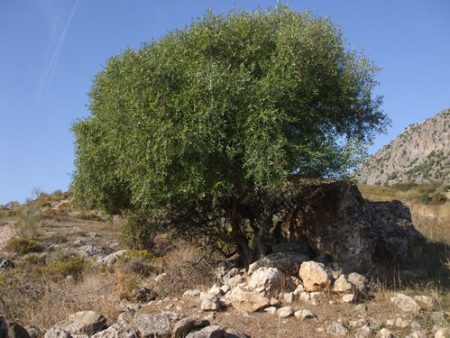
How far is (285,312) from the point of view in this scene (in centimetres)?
943

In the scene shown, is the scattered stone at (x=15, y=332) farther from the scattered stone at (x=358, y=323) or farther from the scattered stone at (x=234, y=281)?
the scattered stone at (x=358, y=323)

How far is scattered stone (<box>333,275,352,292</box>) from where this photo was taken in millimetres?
10250

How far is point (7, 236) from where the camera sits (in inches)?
1093

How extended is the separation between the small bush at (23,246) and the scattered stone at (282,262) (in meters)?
14.9

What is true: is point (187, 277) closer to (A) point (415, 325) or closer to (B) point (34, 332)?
(B) point (34, 332)

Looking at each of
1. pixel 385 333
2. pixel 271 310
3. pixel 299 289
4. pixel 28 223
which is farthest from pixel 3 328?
pixel 28 223

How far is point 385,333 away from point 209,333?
3027mm

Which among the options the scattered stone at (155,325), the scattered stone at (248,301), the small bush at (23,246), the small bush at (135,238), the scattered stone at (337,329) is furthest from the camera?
the small bush at (23,246)

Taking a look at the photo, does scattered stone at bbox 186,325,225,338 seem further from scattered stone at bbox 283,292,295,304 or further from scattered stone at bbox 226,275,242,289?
scattered stone at bbox 226,275,242,289

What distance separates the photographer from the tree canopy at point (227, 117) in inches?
410

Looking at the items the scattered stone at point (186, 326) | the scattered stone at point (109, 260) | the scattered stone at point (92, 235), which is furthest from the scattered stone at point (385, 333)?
the scattered stone at point (92, 235)

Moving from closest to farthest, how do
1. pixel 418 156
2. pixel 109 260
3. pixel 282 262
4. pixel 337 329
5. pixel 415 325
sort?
pixel 337 329
pixel 415 325
pixel 282 262
pixel 109 260
pixel 418 156

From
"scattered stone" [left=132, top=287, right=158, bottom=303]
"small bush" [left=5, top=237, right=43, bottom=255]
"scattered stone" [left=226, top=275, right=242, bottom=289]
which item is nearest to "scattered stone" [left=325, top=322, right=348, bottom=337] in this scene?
"scattered stone" [left=226, top=275, right=242, bottom=289]

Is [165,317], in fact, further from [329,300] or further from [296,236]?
[296,236]
